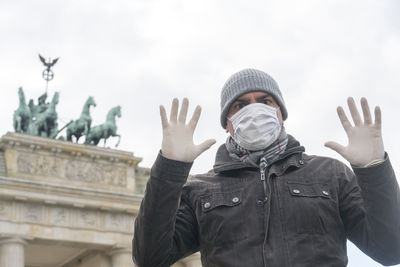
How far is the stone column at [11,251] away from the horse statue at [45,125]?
4.68 meters

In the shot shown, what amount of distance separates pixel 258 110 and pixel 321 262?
68 centimetres

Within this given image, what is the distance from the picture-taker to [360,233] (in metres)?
2.79

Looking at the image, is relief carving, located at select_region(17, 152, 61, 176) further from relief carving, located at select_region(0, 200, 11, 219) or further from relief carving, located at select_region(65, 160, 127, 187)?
relief carving, located at select_region(0, 200, 11, 219)

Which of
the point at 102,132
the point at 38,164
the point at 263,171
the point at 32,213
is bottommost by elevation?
the point at 263,171

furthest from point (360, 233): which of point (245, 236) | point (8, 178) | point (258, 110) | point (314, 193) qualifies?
point (8, 178)

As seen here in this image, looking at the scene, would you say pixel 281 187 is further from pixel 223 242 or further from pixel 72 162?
pixel 72 162

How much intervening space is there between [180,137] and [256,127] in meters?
0.30

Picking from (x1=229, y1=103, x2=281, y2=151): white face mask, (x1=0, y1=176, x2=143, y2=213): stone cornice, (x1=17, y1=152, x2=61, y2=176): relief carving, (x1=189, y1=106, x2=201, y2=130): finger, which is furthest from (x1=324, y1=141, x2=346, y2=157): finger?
(x1=17, y1=152, x2=61, y2=176): relief carving

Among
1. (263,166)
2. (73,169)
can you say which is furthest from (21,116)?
(263,166)

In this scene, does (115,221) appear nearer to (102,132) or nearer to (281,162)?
(102,132)

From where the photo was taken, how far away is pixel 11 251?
23312 mm

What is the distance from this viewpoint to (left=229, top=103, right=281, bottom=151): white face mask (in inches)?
113

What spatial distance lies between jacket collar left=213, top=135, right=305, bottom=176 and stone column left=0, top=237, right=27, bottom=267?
69.9 feet

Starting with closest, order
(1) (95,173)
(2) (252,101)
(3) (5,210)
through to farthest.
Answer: (2) (252,101), (3) (5,210), (1) (95,173)
